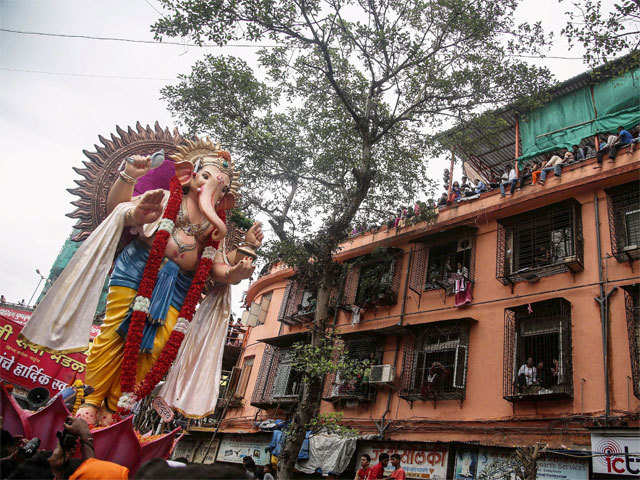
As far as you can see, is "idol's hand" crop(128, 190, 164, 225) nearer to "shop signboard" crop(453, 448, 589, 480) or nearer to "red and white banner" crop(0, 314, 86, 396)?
"red and white banner" crop(0, 314, 86, 396)

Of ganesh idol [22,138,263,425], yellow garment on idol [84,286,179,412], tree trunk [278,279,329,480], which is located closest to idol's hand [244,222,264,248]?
ganesh idol [22,138,263,425]

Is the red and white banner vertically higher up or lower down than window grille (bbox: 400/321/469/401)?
lower down

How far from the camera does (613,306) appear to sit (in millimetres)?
9930

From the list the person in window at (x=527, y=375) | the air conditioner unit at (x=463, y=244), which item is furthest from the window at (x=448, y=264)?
the person in window at (x=527, y=375)

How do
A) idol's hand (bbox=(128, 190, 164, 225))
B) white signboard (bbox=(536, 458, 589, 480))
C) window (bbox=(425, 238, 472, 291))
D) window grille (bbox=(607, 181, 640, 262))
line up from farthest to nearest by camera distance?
window (bbox=(425, 238, 472, 291)) → window grille (bbox=(607, 181, 640, 262)) → white signboard (bbox=(536, 458, 589, 480)) → idol's hand (bbox=(128, 190, 164, 225))

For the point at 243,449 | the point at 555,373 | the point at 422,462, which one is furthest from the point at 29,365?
the point at 555,373

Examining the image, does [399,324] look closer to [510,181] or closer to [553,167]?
[510,181]

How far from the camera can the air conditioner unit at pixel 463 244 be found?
1370cm

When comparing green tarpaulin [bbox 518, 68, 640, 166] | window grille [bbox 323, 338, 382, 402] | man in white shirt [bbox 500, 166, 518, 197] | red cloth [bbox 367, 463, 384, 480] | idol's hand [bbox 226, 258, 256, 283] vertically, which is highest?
green tarpaulin [bbox 518, 68, 640, 166]

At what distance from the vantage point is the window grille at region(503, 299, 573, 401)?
10031mm

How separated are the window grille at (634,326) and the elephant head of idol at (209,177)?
773cm

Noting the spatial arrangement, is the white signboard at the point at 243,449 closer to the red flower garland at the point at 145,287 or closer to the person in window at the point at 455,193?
the person in window at the point at 455,193

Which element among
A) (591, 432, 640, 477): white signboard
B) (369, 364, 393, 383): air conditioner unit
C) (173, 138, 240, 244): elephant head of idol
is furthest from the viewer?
(369, 364, 393, 383): air conditioner unit

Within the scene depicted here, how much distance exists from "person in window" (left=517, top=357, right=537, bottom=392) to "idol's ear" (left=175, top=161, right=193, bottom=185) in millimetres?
7980
